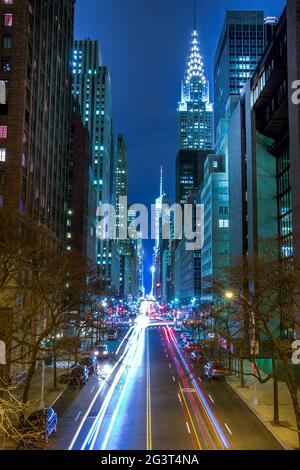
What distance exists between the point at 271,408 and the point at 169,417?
8180 mm

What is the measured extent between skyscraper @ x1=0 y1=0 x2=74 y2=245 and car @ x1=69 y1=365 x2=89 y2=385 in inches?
721

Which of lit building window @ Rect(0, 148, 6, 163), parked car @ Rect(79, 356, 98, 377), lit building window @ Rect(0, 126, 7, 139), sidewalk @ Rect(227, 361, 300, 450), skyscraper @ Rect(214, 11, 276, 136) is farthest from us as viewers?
skyscraper @ Rect(214, 11, 276, 136)

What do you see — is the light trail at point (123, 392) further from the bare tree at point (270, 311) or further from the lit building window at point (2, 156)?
the lit building window at point (2, 156)

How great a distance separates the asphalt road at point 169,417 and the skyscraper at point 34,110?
23.8m

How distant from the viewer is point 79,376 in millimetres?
47438

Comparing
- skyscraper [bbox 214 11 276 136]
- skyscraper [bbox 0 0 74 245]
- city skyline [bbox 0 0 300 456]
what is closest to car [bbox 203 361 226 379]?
city skyline [bbox 0 0 300 456]

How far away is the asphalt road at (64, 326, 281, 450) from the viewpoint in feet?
91.4

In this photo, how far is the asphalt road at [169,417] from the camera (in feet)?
91.4

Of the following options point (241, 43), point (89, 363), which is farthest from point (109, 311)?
point (241, 43)

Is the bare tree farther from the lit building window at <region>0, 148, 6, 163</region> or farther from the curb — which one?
the lit building window at <region>0, 148, 6, 163</region>

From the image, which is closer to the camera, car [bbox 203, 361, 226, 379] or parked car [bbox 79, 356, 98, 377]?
car [bbox 203, 361, 226, 379]

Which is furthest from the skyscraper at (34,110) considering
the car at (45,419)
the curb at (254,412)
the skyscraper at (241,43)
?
the skyscraper at (241,43)
